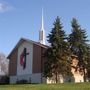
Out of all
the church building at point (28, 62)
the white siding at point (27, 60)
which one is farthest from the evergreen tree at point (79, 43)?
the white siding at point (27, 60)

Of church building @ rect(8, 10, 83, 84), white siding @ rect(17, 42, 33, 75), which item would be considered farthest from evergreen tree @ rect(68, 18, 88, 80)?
white siding @ rect(17, 42, 33, 75)

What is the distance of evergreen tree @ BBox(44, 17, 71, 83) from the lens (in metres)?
48.5

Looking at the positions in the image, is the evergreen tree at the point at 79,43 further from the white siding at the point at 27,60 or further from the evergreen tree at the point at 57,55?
the white siding at the point at 27,60

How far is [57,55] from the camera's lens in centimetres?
4909

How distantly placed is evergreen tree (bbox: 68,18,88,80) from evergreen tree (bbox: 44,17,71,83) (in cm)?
412

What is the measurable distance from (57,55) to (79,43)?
722 centimetres

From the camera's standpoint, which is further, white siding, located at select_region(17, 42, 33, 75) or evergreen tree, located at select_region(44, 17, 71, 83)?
white siding, located at select_region(17, 42, 33, 75)

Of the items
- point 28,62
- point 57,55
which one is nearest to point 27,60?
point 28,62

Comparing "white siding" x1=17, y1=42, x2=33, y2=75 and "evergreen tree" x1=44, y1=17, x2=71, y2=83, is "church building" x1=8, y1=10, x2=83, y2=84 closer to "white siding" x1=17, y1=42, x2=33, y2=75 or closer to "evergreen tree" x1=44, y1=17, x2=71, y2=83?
"white siding" x1=17, y1=42, x2=33, y2=75

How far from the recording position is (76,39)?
55219mm

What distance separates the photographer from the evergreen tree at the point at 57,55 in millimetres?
48531

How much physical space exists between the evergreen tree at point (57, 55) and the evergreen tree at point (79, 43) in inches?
162

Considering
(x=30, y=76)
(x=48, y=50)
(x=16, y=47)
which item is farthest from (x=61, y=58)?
(x=16, y=47)

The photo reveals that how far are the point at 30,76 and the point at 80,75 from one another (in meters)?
9.92
